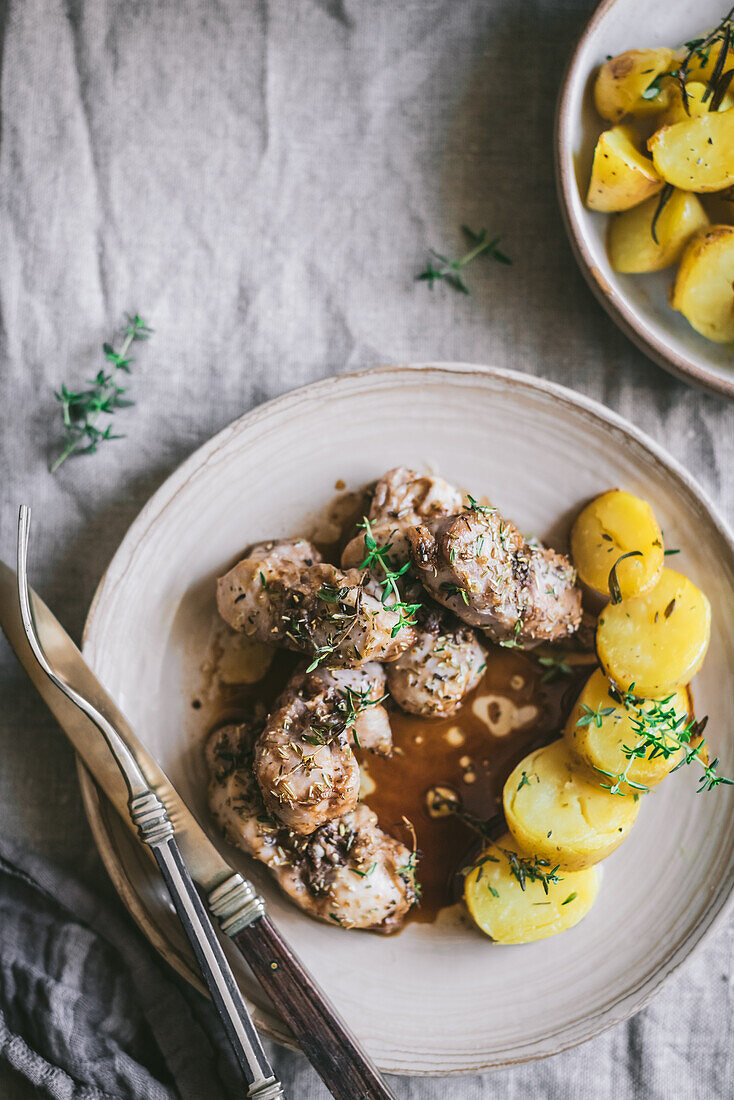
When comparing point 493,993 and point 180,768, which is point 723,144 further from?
point 493,993

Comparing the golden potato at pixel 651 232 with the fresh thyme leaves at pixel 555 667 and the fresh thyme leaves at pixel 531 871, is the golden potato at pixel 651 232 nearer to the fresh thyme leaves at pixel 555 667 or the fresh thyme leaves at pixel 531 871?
the fresh thyme leaves at pixel 555 667

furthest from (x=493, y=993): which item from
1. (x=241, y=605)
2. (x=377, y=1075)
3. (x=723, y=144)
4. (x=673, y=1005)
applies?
(x=723, y=144)

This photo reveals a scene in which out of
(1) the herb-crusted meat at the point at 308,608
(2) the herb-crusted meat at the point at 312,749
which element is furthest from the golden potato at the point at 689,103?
(2) the herb-crusted meat at the point at 312,749

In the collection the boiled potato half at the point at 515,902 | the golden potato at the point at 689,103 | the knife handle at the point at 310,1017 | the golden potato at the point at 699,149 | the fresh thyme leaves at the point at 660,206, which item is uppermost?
the golden potato at the point at 689,103

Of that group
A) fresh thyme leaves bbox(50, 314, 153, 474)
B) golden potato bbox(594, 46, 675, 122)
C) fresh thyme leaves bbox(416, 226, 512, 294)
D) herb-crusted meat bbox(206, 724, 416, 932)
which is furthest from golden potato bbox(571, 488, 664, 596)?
fresh thyme leaves bbox(50, 314, 153, 474)

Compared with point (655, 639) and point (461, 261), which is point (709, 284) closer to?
point (461, 261)

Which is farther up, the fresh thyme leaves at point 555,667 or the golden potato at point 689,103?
the golden potato at point 689,103

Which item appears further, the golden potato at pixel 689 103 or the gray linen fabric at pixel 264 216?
the gray linen fabric at pixel 264 216
